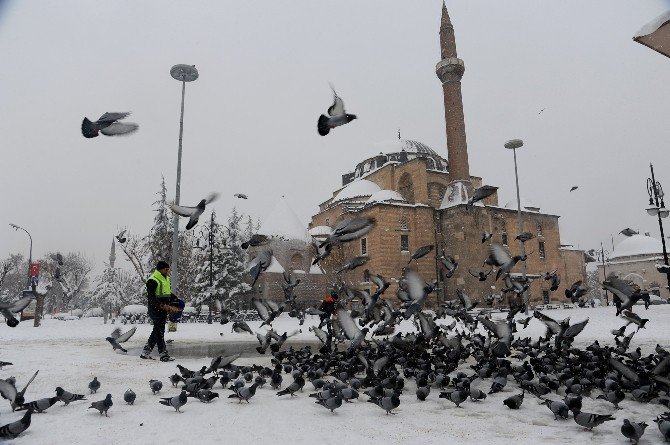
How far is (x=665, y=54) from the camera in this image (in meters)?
4.55

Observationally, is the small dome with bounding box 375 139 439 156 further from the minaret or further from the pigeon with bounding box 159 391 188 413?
the pigeon with bounding box 159 391 188 413

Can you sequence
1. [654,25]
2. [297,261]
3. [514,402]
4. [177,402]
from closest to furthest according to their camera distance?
[177,402], [654,25], [514,402], [297,261]

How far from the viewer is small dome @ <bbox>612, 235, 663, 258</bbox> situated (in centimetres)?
5409

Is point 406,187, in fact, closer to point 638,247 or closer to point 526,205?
point 526,205

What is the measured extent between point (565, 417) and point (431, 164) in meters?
44.1

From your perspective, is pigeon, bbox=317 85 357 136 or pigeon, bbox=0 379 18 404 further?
pigeon, bbox=317 85 357 136

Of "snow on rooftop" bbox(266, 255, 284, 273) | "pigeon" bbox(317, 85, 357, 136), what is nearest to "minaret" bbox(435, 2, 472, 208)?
"snow on rooftop" bbox(266, 255, 284, 273)

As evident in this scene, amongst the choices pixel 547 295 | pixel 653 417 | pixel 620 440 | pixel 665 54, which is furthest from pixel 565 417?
pixel 547 295

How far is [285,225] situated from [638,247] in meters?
46.2

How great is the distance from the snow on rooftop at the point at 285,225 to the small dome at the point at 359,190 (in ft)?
16.6

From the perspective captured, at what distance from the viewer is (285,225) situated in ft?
140

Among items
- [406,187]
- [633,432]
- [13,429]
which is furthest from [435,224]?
[13,429]

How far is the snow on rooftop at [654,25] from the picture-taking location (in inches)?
160

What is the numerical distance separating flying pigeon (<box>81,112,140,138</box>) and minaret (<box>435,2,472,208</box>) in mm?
33102
